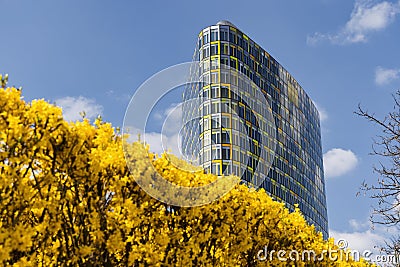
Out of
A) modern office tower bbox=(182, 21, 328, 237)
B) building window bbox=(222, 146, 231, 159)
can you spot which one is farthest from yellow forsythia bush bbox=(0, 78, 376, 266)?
building window bbox=(222, 146, 231, 159)

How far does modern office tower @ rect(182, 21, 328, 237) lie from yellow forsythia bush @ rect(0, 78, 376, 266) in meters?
40.6

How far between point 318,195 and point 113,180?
88.3m

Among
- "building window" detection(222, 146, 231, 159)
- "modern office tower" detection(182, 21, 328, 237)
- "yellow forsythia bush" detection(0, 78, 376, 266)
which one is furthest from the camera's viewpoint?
"modern office tower" detection(182, 21, 328, 237)

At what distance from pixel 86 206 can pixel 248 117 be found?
57945mm

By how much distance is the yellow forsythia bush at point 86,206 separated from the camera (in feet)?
31.7

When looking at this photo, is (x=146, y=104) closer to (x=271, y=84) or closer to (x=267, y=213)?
(x=267, y=213)

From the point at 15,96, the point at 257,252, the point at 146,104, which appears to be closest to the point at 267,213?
the point at 257,252

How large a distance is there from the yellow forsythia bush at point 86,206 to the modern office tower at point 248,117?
40639mm

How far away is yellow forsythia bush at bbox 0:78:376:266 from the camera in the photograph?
9.66 metres

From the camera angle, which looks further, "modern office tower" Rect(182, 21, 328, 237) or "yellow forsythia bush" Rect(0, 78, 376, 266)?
"modern office tower" Rect(182, 21, 328, 237)

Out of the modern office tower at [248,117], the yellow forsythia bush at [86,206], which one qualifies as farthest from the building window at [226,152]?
the yellow forsythia bush at [86,206]

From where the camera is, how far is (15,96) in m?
10.4

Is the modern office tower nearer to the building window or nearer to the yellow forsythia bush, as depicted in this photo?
the building window

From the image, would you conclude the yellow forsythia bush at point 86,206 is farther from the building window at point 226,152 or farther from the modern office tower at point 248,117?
the building window at point 226,152
